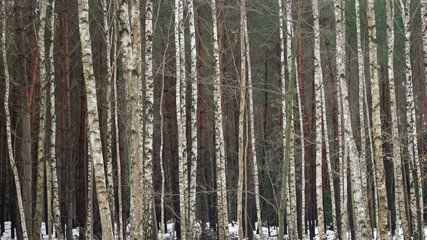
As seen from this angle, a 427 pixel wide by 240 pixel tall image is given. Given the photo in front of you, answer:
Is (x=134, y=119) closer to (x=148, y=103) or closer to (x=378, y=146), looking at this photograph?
(x=148, y=103)

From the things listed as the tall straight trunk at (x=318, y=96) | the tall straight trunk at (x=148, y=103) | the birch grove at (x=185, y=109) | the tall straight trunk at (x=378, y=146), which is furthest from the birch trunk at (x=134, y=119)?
the tall straight trunk at (x=318, y=96)

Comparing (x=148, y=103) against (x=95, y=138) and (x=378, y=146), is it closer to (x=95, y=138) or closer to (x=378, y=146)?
(x=95, y=138)

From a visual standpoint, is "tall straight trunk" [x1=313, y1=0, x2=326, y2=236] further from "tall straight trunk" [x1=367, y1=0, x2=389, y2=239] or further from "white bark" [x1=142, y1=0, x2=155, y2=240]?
"white bark" [x1=142, y1=0, x2=155, y2=240]

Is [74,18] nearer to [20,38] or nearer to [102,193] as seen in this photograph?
[20,38]

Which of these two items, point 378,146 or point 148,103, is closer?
point 378,146

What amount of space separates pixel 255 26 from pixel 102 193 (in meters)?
12.9

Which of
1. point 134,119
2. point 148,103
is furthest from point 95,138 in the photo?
point 148,103

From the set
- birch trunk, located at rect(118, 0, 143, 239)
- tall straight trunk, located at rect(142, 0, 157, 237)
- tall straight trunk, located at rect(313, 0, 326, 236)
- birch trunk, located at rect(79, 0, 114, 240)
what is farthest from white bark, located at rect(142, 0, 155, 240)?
tall straight trunk, located at rect(313, 0, 326, 236)

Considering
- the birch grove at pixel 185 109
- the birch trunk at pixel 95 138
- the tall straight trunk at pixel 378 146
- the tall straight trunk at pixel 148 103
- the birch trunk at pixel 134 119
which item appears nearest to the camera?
the birch trunk at pixel 95 138

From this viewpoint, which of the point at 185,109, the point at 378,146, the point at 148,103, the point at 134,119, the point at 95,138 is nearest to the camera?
the point at 95,138

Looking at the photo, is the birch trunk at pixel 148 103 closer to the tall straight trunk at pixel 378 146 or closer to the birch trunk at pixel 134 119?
the birch trunk at pixel 134 119

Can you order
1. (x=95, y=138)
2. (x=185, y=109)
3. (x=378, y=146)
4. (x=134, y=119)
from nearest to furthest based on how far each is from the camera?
1. (x=95, y=138)
2. (x=134, y=119)
3. (x=378, y=146)
4. (x=185, y=109)

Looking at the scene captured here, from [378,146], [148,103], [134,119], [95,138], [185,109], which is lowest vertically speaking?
[378,146]

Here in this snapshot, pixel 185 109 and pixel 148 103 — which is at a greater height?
pixel 185 109
